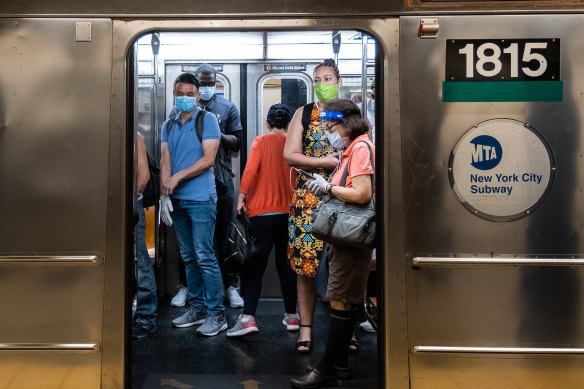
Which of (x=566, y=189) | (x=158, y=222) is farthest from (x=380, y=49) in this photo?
(x=158, y=222)

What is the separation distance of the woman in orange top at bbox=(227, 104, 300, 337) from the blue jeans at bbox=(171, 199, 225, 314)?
0.72ft

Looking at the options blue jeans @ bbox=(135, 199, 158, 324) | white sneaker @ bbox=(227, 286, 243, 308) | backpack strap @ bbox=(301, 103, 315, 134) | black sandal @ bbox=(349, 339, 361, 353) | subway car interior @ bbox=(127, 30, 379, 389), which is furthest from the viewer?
white sneaker @ bbox=(227, 286, 243, 308)

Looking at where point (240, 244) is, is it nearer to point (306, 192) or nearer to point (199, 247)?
point (199, 247)

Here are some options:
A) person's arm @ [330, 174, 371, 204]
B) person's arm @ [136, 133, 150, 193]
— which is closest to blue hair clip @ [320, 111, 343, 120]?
person's arm @ [330, 174, 371, 204]

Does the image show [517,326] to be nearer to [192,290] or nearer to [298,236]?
[298,236]

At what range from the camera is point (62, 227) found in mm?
3014

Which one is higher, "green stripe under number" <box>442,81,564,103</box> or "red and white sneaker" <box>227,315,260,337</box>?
"green stripe under number" <box>442,81,564,103</box>

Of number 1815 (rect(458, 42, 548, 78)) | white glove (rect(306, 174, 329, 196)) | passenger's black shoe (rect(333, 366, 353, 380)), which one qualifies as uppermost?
number 1815 (rect(458, 42, 548, 78))

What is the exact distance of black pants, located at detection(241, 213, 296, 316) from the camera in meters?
4.32

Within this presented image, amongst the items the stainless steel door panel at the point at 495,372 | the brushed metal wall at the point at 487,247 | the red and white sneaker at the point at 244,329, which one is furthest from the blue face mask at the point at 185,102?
the stainless steel door panel at the point at 495,372

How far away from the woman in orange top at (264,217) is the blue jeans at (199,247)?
0.22 m

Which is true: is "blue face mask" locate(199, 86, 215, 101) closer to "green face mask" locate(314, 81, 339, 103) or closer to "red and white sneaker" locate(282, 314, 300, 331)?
"green face mask" locate(314, 81, 339, 103)

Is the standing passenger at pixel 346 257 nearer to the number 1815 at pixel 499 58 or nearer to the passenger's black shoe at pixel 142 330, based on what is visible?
the number 1815 at pixel 499 58

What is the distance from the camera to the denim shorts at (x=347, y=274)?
10.9 ft
